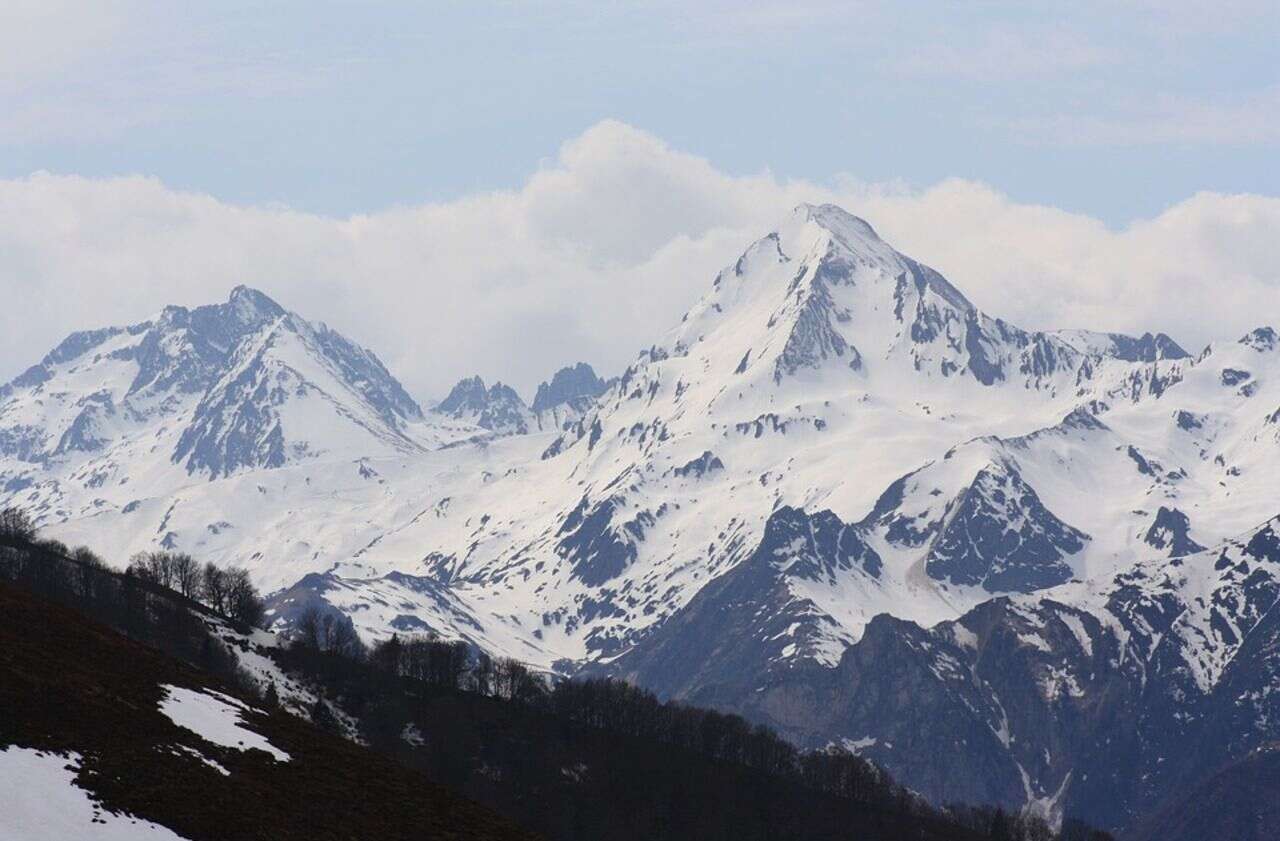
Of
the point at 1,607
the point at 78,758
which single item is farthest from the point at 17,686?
the point at 1,607

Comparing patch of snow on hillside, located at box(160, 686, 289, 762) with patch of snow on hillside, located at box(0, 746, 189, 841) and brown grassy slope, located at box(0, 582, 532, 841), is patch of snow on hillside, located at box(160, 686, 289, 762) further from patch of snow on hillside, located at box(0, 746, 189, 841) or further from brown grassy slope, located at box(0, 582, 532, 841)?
patch of snow on hillside, located at box(0, 746, 189, 841)

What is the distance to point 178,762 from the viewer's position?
115375 mm

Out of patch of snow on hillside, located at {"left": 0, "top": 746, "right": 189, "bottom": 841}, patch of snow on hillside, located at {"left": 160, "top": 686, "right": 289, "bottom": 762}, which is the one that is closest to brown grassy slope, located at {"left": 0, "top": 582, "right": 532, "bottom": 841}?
patch of snow on hillside, located at {"left": 160, "top": 686, "right": 289, "bottom": 762}

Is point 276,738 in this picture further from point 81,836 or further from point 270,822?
point 81,836

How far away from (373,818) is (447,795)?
697 inches

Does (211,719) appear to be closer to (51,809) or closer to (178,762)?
(178,762)

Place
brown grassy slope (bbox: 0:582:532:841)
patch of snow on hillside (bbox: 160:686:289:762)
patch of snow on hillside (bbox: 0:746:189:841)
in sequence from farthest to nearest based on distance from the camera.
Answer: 1. patch of snow on hillside (bbox: 160:686:289:762)
2. brown grassy slope (bbox: 0:582:532:841)
3. patch of snow on hillside (bbox: 0:746:189:841)

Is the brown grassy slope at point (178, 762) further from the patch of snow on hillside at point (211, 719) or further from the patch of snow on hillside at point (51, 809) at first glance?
Answer: the patch of snow on hillside at point (51, 809)

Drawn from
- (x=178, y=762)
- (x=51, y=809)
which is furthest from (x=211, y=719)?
(x=51, y=809)

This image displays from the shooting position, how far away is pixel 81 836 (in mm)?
98500

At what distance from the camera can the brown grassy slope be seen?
108m

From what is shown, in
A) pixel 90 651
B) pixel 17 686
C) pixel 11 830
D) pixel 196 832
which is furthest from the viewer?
pixel 90 651

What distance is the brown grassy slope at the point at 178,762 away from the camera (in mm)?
107812

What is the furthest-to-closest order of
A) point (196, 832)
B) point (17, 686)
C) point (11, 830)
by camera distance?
point (17, 686) → point (196, 832) → point (11, 830)
